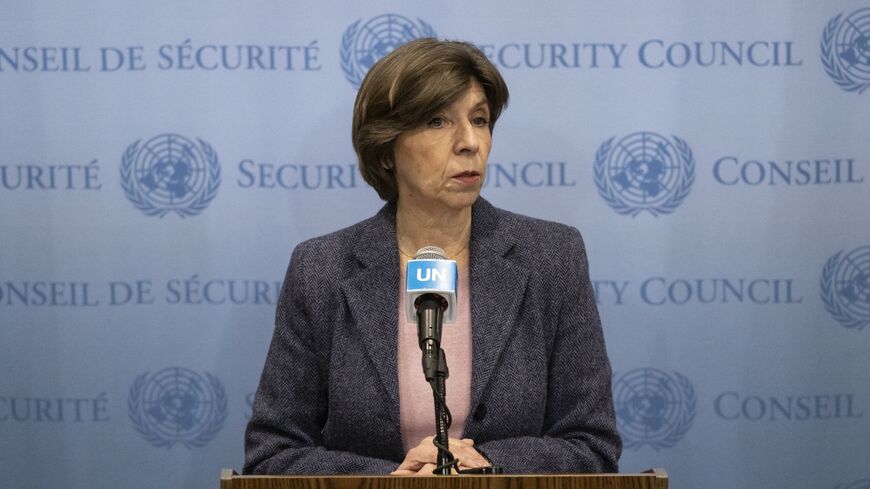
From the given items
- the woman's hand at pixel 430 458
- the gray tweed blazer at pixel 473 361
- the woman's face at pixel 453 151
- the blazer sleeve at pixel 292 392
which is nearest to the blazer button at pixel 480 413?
the gray tweed blazer at pixel 473 361

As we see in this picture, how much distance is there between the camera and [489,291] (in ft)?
8.37

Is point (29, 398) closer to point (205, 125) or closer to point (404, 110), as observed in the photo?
point (205, 125)

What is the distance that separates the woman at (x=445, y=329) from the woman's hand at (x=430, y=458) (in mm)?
82

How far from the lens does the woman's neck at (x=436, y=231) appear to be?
2.61 meters

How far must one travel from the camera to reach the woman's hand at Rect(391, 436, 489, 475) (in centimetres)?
224

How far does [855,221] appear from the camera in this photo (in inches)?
127

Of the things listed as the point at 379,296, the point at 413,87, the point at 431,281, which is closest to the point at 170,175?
the point at 379,296

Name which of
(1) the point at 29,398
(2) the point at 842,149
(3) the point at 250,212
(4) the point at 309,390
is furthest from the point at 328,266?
(2) the point at 842,149

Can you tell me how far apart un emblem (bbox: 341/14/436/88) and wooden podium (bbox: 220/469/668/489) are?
66.0 inches

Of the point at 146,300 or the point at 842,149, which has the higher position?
the point at 842,149

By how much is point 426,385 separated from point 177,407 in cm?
109

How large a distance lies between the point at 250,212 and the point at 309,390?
832 millimetres

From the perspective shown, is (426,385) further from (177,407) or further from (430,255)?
(177,407)

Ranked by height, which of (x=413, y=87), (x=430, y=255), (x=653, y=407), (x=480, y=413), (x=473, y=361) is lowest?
(x=653, y=407)
